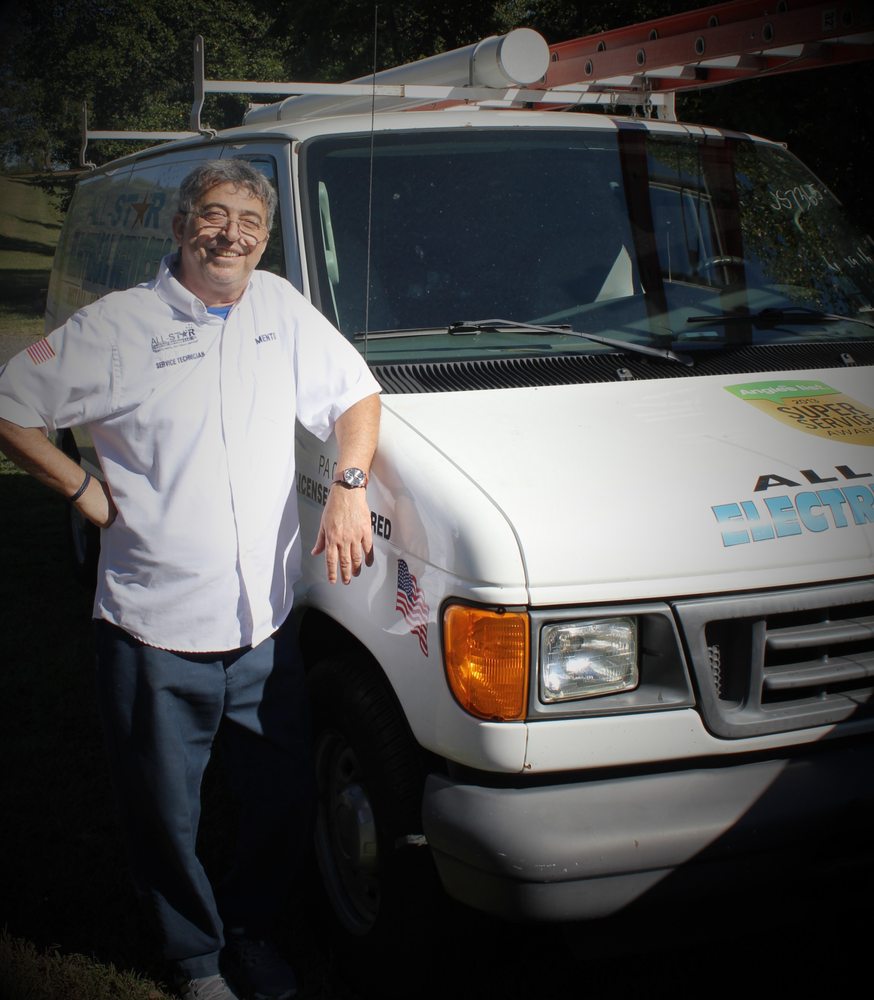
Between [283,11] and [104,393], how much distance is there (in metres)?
6.68

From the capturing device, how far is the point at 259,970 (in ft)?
10.5

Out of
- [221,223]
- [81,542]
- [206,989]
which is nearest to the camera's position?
[221,223]

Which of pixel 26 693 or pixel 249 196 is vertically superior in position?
pixel 249 196

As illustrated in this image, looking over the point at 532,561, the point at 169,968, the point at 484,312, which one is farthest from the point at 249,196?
the point at 169,968

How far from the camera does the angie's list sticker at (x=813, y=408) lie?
3078 millimetres

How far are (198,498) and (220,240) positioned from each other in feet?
2.18

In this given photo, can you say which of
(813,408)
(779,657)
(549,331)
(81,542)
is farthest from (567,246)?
(81,542)

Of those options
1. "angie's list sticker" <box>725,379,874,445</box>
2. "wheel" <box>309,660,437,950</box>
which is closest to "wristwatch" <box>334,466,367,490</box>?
"wheel" <box>309,660,437,950</box>

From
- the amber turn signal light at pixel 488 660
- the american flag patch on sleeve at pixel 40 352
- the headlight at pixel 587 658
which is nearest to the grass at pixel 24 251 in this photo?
the american flag patch on sleeve at pixel 40 352

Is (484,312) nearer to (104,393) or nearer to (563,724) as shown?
(104,393)

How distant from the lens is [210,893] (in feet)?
10.4

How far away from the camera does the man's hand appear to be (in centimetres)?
288

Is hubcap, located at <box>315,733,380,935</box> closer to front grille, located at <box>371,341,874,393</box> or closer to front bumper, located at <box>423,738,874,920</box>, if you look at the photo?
front bumper, located at <box>423,738,874,920</box>

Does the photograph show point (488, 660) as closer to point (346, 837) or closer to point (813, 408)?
point (346, 837)
